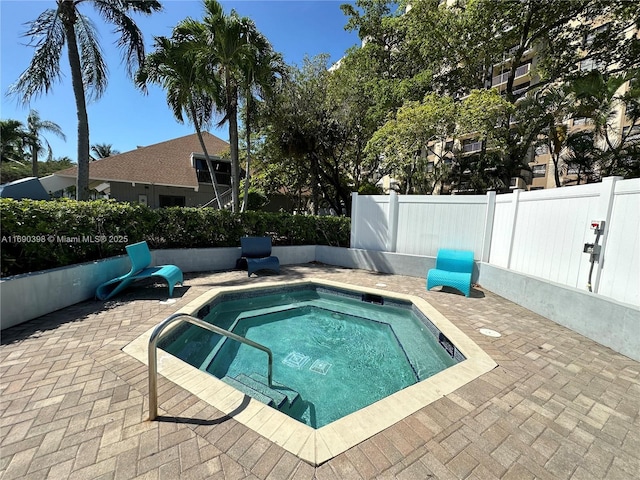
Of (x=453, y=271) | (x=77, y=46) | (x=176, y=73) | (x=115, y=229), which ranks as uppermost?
(x=77, y=46)

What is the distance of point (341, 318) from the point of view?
6305 millimetres

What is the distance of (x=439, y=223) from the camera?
8.48 metres

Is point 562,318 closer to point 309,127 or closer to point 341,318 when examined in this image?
point 341,318

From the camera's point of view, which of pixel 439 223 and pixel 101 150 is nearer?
pixel 439 223

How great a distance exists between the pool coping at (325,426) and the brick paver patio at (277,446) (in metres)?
0.07

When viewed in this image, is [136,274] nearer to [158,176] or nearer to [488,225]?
[488,225]

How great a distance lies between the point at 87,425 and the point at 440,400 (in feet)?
11.0

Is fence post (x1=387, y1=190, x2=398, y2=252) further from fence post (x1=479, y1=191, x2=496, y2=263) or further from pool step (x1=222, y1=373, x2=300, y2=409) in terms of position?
pool step (x1=222, y1=373, x2=300, y2=409)

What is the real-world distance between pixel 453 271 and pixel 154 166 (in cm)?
2034

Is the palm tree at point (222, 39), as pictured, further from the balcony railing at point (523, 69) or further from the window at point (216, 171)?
the balcony railing at point (523, 69)

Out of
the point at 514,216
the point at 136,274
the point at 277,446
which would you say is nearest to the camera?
the point at 277,446

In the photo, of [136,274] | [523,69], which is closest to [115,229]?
[136,274]

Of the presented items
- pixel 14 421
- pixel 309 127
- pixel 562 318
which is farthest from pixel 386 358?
pixel 309 127

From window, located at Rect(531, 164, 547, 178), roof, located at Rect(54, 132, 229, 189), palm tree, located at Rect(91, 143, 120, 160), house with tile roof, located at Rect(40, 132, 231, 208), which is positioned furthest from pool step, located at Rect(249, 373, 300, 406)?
palm tree, located at Rect(91, 143, 120, 160)
